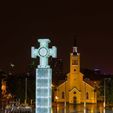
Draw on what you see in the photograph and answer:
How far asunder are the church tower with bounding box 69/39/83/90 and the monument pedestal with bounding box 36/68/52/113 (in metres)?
109

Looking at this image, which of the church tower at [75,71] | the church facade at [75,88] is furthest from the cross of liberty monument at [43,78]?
the church tower at [75,71]

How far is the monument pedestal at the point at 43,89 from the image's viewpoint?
74.2 ft

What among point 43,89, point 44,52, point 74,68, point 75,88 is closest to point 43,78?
point 43,89

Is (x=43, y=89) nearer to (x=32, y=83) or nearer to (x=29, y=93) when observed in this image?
(x=29, y=93)

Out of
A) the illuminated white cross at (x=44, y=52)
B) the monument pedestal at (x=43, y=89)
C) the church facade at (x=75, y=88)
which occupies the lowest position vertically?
the monument pedestal at (x=43, y=89)

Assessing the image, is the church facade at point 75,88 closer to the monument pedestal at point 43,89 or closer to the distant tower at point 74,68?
the distant tower at point 74,68

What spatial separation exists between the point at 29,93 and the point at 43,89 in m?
83.5

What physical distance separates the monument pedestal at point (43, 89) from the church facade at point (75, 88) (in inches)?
4262

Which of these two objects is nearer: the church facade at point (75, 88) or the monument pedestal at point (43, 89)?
the monument pedestal at point (43, 89)

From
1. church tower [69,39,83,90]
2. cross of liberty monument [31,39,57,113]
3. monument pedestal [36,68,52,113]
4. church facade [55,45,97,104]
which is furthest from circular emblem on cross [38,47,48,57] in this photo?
church tower [69,39,83,90]

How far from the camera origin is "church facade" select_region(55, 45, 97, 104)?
132875 mm

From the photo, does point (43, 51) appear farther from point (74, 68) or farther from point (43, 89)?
point (74, 68)

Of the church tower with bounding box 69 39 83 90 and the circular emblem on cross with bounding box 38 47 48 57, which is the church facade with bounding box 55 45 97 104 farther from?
the circular emblem on cross with bounding box 38 47 48 57

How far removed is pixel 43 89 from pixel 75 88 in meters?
113
